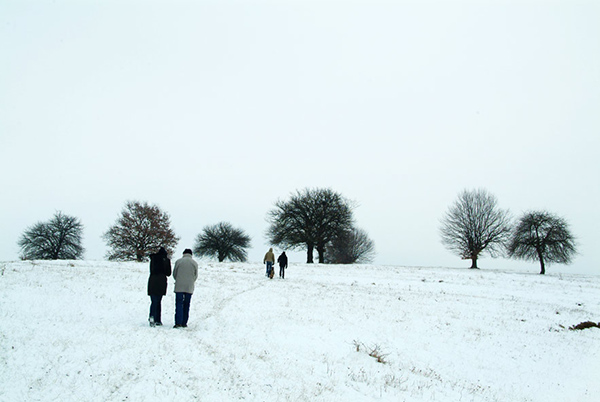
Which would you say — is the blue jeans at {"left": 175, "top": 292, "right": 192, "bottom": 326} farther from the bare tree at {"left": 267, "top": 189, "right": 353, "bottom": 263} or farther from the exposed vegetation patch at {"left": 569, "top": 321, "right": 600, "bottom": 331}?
the bare tree at {"left": 267, "top": 189, "right": 353, "bottom": 263}

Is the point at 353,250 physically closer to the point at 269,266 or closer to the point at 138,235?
the point at 138,235

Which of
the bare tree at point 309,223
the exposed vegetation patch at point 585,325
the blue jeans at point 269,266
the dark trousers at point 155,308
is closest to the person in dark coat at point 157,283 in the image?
the dark trousers at point 155,308

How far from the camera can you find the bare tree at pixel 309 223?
50.4 metres

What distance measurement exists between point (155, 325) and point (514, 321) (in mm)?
16174

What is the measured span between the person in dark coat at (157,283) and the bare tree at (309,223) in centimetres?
3926

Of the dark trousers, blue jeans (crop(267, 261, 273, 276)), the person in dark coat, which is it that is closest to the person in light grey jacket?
the person in dark coat

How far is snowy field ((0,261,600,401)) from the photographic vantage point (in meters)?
6.19

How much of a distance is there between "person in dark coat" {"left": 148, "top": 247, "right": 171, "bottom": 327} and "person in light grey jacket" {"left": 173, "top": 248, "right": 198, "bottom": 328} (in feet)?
1.21

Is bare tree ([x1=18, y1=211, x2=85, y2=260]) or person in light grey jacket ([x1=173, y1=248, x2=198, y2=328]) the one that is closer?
person in light grey jacket ([x1=173, y1=248, x2=198, y2=328])

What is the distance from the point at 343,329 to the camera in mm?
12469

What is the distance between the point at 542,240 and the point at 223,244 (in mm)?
54506

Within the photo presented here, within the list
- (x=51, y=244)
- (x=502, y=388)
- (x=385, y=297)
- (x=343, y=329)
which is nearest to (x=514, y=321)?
(x=385, y=297)

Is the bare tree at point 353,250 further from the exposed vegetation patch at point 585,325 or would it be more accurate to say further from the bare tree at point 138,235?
the exposed vegetation patch at point 585,325

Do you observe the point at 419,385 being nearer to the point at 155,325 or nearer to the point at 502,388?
the point at 502,388
